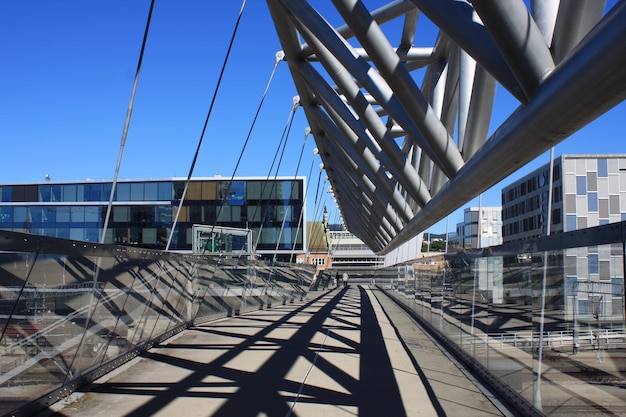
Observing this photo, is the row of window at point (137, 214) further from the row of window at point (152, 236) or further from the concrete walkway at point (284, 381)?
the concrete walkway at point (284, 381)

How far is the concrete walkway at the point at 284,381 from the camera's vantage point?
6.20 meters

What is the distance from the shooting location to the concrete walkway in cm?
620

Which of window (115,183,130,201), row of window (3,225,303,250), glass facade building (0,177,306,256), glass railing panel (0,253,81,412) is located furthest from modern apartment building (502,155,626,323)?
window (115,183,130,201)

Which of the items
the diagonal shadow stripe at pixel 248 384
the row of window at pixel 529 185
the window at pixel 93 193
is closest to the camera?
the diagonal shadow stripe at pixel 248 384

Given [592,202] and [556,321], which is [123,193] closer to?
[592,202]

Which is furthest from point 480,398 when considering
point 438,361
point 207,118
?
point 207,118

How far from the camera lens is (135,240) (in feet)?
154

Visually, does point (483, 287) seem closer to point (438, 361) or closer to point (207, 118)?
point (438, 361)

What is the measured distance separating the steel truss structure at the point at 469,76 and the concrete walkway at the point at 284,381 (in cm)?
244

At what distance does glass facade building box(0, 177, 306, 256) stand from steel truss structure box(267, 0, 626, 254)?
30.1m

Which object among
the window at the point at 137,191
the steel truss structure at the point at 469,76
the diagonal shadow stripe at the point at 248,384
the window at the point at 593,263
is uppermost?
the window at the point at 137,191

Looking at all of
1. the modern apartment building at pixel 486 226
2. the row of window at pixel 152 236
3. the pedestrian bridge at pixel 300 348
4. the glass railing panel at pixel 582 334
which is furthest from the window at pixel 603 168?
the row of window at pixel 152 236

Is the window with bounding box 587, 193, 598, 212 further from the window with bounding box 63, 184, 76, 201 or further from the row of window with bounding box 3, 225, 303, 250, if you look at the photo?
the window with bounding box 63, 184, 76, 201

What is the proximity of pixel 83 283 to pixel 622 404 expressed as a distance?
5.05 metres
